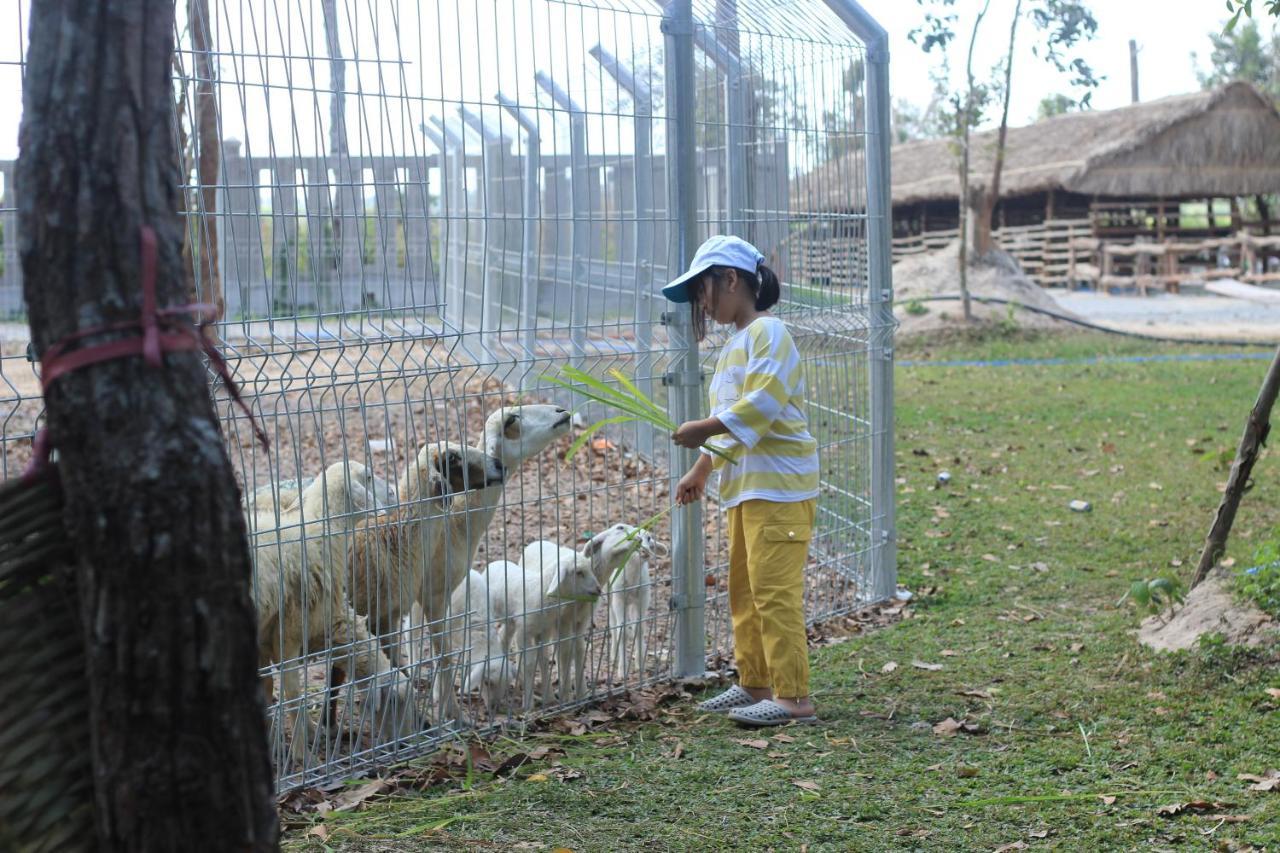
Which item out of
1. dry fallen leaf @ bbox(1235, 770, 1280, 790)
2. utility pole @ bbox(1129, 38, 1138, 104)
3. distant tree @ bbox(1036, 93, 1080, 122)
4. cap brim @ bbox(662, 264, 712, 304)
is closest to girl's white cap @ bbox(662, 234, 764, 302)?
cap brim @ bbox(662, 264, 712, 304)

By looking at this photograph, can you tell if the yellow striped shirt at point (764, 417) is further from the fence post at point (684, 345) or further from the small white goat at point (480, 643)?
the small white goat at point (480, 643)

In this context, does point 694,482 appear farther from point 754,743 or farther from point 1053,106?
point 1053,106

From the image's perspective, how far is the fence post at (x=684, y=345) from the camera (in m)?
5.61

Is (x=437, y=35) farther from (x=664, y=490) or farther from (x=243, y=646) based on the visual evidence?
(x=664, y=490)

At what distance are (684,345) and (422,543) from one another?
1.48m

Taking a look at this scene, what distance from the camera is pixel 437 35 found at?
4.75 m

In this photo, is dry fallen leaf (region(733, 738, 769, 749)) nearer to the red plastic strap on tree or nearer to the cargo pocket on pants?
the cargo pocket on pants

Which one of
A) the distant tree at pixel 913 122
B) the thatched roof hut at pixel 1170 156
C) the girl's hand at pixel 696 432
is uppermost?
the distant tree at pixel 913 122

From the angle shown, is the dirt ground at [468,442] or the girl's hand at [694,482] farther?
the girl's hand at [694,482]

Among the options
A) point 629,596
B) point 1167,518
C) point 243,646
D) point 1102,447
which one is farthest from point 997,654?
point 1102,447

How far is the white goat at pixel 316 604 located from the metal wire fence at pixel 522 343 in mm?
16

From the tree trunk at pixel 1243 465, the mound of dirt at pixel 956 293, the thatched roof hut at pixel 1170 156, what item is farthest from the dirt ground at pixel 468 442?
the thatched roof hut at pixel 1170 156

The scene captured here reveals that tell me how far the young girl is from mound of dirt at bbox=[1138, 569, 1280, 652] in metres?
1.89

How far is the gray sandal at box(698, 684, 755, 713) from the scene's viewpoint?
17.9 ft
